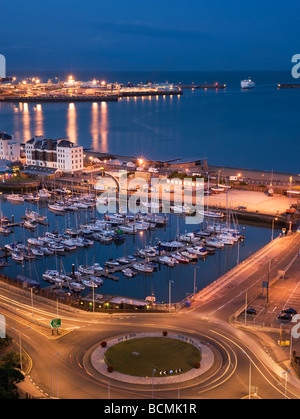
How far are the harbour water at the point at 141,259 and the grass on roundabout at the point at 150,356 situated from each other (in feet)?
14.1

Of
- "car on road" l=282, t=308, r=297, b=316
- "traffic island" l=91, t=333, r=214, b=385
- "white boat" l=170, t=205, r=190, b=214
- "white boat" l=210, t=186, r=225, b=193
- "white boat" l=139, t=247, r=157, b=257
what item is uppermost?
"white boat" l=210, t=186, r=225, b=193

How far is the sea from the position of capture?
652 inches

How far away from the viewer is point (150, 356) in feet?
32.0

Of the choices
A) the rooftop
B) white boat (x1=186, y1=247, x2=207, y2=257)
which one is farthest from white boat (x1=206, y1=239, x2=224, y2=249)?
the rooftop

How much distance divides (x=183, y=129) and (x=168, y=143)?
9.33m

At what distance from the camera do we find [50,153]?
30547 mm

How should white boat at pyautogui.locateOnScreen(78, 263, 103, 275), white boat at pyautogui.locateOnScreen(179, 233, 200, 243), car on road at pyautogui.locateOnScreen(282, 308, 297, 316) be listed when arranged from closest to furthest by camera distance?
car on road at pyautogui.locateOnScreen(282, 308, 297, 316), white boat at pyautogui.locateOnScreen(78, 263, 103, 275), white boat at pyautogui.locateOnScreen(179, 233, 200, 243)

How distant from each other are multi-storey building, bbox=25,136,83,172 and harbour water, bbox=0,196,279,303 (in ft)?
24.5

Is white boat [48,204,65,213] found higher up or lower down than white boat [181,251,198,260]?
higher up

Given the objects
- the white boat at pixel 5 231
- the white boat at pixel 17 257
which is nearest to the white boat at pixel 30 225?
Answer: the white boat at pixel 5 231

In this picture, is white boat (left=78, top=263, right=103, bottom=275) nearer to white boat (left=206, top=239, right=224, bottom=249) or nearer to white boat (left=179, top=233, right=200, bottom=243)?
white boat (left=179, top=233, right=200, bottom=243)

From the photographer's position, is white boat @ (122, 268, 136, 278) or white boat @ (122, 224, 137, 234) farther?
white boat @ (122, 224, 137, 234)

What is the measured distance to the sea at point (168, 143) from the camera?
16562 mm

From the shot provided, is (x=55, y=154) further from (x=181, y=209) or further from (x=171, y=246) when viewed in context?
(x=171, y=246)
